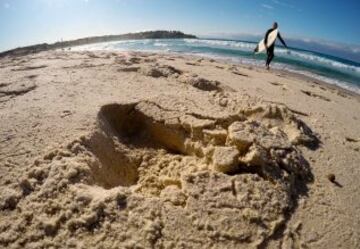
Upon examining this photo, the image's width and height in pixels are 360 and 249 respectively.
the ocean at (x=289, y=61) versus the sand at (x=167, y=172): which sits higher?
the ocean at (x=289, y=61)

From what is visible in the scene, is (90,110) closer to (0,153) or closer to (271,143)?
(0,153)

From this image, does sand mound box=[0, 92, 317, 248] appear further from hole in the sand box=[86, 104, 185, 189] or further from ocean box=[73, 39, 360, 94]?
ocean box=[73, 39, 360, 94]

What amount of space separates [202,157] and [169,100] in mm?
897

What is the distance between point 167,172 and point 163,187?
0.17 m

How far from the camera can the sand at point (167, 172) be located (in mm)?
1711

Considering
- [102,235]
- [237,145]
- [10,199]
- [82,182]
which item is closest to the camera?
[102,235]

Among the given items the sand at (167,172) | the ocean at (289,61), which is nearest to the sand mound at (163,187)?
the sand at (167,172)

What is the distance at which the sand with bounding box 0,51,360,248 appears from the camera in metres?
1.71

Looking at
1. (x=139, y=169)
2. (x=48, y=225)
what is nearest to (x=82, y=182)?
(x=48, y=225)

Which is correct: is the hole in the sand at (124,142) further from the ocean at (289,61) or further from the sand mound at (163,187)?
the ocean at (289,61)

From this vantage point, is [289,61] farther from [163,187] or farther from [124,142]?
[163,187]

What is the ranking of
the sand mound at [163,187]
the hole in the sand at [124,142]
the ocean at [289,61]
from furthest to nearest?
the ocean at [289,61] → the hole in the sand at [124,142] → the sand mound at [163,187]

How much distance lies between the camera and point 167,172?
233 cm

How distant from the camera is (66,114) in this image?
2721mm
